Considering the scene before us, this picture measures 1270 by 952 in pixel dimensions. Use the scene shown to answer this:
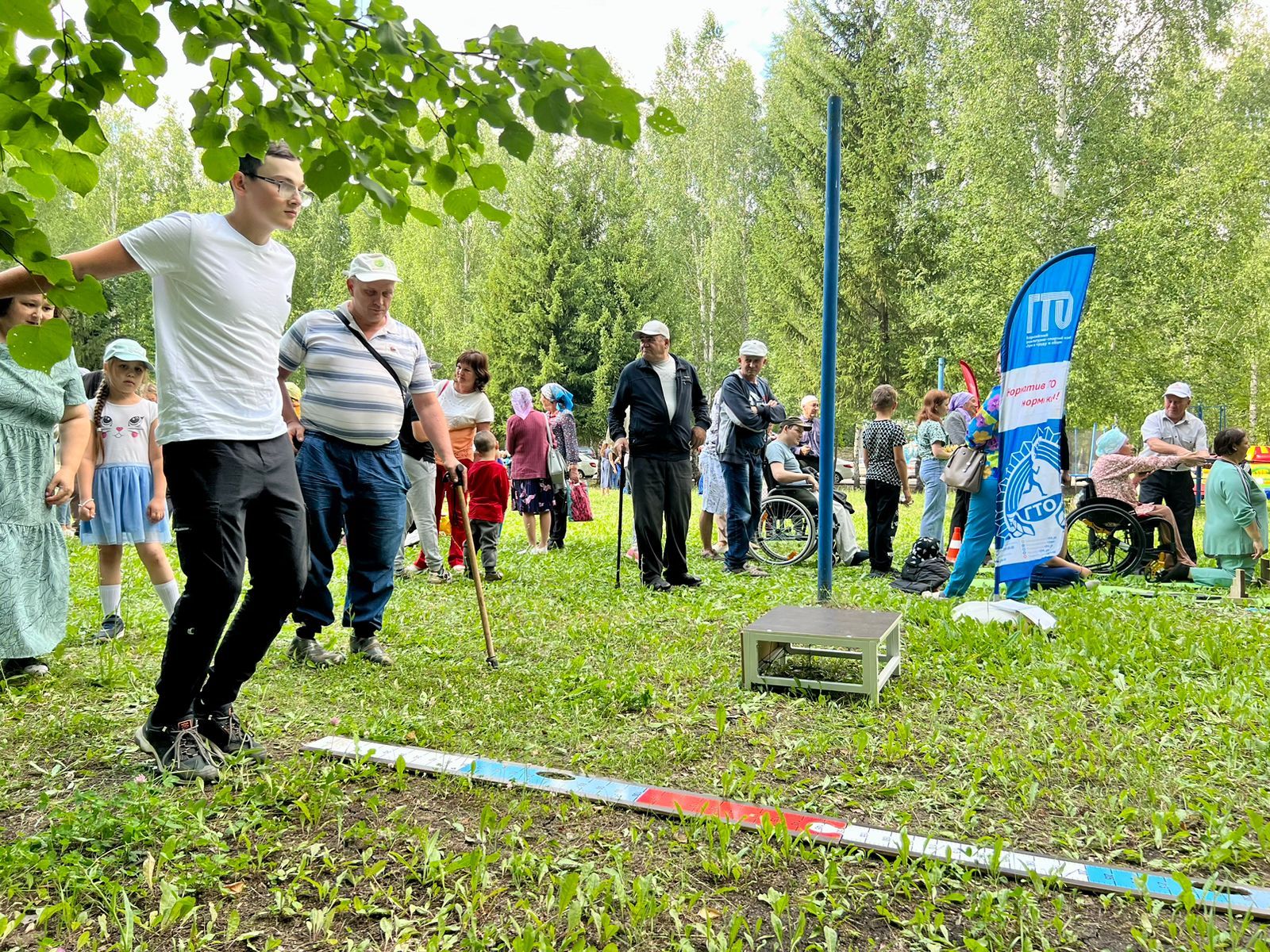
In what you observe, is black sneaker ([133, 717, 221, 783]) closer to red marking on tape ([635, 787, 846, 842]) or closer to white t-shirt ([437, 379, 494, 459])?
red marking on tape ([635, 787, 846, 842])

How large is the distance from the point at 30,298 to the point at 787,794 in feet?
11.6

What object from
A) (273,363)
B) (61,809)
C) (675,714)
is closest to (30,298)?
(273,363)

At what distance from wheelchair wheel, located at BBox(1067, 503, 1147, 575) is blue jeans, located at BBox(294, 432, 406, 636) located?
6134mm

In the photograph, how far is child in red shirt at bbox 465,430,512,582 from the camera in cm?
757

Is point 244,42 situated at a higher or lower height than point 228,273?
higher

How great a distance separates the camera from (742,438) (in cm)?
790

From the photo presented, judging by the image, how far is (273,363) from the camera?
3062mm

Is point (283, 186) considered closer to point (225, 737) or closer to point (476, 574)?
point (225, 737)

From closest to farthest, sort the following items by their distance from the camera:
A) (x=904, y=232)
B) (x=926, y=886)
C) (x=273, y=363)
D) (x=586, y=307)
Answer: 1. (x=926, y=886)
2. (x=273, y=363)
3. (x=904, y=232)
4. (x=586, y=307)

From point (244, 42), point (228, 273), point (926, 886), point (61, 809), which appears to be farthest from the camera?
point (228, 273)

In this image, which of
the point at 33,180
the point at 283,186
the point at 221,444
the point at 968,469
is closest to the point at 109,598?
the point at 221,444

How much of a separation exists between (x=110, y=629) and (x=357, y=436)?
1.98 meters

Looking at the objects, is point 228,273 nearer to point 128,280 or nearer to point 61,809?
point 61,809

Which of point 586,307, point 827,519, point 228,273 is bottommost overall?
point 827,519
